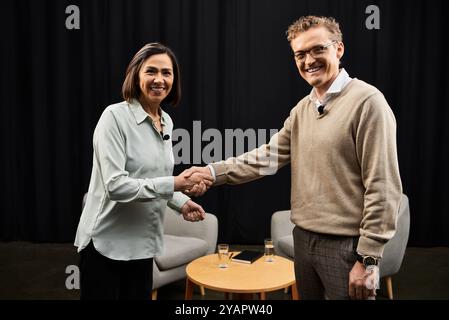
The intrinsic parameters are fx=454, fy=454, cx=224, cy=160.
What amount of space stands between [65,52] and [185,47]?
3.93 feet

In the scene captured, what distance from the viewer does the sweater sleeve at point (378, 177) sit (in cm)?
144

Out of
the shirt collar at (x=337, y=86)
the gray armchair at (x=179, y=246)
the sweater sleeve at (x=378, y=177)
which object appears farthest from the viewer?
the gray armchair at (x=179, y=246)

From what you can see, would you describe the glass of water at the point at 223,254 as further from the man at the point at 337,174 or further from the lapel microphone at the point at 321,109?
the lapel microphone at the point at 321,109

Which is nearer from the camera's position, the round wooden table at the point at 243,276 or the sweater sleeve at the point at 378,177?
the sweater sleeve at the point at 378,177

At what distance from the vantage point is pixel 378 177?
56.9 inches

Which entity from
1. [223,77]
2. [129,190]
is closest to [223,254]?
[129,190]

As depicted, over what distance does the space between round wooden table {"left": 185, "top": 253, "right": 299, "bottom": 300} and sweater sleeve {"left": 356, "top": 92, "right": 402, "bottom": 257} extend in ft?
3.62

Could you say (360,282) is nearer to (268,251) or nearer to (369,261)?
(369,261)

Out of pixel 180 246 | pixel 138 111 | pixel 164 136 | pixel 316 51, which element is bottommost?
pixel 180 246

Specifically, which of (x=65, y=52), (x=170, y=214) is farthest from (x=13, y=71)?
(x=170, y=214)

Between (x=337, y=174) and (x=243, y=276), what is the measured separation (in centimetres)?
126

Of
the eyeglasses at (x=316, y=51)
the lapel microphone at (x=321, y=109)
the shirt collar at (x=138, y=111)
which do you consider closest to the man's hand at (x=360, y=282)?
the lapel microphone at (x=321, y=109)

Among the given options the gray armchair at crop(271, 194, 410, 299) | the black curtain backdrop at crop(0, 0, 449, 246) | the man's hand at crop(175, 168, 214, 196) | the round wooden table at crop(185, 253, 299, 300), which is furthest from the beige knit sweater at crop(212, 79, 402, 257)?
the black curtain backdrop at crop(0, 0, 449, 246)
